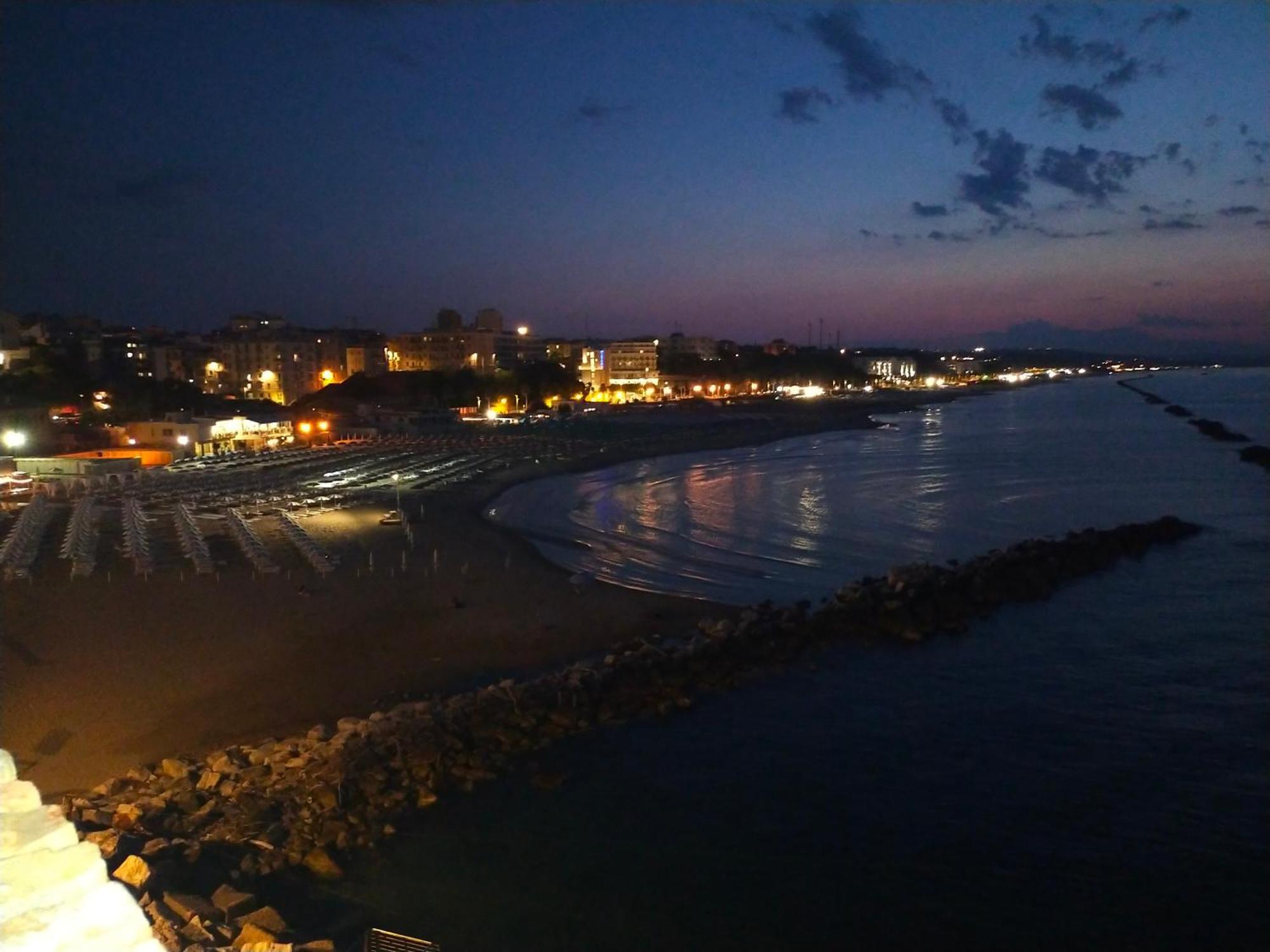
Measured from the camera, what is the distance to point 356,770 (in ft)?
24.2

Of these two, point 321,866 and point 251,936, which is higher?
point 251,936

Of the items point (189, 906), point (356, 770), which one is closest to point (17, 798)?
point (189, 906)

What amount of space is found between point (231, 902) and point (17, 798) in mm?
3150

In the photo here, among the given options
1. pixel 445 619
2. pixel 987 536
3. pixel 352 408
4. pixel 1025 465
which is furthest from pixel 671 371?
pixel 445 619

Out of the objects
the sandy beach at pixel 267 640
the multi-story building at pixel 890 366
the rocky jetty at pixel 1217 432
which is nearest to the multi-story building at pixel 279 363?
the sandy beach at pixel 267 640

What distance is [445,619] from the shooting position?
38.6ft

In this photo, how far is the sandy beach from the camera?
8.23 m

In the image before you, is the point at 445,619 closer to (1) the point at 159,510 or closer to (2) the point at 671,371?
(1) the point at 159,510

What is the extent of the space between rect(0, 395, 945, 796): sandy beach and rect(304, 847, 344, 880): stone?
2.10m

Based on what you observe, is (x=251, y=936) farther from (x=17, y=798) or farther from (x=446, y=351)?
(x=446, y=351)

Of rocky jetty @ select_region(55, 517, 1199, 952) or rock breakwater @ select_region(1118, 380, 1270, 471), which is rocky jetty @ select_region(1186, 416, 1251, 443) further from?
rocky jetty @ select_region(55, 517, 1199, 952)

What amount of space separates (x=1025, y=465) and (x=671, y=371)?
66.3 metres

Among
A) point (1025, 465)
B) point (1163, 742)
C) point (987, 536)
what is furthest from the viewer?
point (1025, 465)

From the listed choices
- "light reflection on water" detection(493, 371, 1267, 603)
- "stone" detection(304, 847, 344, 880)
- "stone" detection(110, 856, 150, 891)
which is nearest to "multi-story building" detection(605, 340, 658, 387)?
"light reflection on water" detection(493, 371, 1267, 603)
